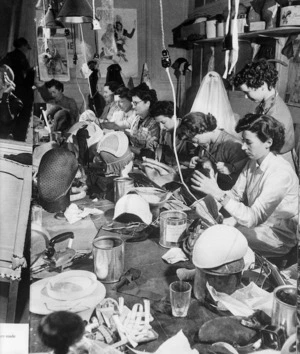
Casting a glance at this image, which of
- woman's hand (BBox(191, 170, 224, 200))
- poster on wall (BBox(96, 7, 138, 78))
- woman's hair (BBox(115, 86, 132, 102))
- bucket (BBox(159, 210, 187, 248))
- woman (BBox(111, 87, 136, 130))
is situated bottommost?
bucket (BBox(159, 210, 187, 248))

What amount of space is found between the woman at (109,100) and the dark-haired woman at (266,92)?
18.5 inches

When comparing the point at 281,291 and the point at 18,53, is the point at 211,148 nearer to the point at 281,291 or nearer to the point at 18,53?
the point at 281,291

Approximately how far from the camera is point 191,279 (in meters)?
1.67

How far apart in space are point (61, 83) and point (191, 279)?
0.91 m

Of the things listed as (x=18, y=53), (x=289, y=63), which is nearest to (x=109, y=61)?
(x=18, y=53)

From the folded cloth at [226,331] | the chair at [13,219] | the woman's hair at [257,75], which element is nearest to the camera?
the folded cloth at [226,331]

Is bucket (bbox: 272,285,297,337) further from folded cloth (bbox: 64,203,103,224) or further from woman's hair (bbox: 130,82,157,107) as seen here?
woman's hair (bbox: 130,82,157,107)

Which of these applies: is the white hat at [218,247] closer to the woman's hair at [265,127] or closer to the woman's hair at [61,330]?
the woman's hair at [265,127]

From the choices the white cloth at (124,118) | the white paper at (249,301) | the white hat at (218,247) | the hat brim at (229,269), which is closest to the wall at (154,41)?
the white cloth at (124,118)

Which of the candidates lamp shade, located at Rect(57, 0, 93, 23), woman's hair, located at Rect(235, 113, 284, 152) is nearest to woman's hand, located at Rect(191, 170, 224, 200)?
woman's hair, located at Rect(235, 113, 284, 152)

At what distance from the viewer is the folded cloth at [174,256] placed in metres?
1.69

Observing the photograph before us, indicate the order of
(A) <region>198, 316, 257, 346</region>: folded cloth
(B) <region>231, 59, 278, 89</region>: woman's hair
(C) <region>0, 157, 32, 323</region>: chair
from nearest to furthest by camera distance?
1. (A) <region>198, 316, 257, 346</region>: folded cloth
2. (B) <region>231, 59, 278, 89</region>: woman's hair
3. (C) <region>0, 157, 32, 323</region>: chair

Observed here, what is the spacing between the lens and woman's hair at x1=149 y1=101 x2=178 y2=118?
1747 millimetres

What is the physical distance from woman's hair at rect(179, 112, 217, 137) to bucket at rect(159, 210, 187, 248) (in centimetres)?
35
